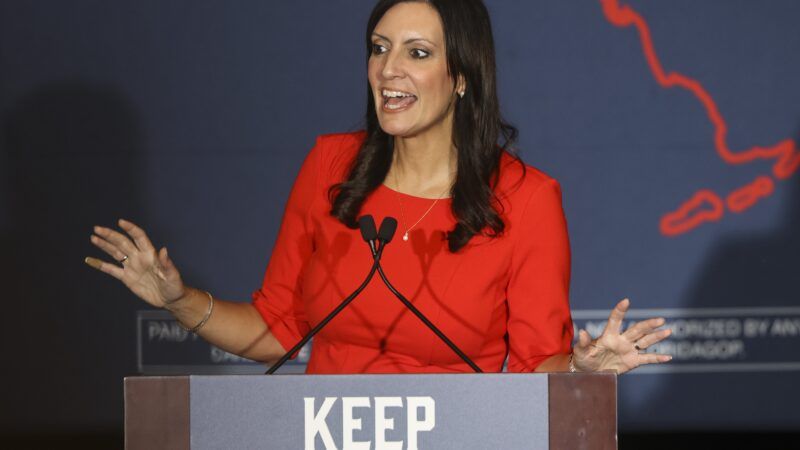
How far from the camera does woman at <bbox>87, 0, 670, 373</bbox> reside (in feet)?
6.15

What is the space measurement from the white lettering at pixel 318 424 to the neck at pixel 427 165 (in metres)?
0.80

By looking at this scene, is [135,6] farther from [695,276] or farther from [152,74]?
[695,276]

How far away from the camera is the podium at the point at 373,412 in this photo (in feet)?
4.12

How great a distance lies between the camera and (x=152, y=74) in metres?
3.28

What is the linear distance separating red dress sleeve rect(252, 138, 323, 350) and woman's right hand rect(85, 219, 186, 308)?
0.90 ft

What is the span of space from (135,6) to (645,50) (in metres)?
1.61

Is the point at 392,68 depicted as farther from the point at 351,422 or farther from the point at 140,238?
the point at 351,422

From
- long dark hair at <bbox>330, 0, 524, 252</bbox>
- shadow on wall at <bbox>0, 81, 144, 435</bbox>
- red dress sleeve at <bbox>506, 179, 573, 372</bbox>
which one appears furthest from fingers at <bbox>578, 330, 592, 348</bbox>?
shadow on wall at <bbox>0, 81, 144, 435</bbox>

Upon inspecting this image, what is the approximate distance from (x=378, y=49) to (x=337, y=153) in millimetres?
246

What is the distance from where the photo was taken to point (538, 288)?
1861 mm

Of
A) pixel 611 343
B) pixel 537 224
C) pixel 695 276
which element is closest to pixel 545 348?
pixel 537 224

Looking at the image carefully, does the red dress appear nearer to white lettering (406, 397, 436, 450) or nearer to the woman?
the woman

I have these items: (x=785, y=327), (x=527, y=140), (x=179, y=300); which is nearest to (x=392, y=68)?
(x=179, y=300)

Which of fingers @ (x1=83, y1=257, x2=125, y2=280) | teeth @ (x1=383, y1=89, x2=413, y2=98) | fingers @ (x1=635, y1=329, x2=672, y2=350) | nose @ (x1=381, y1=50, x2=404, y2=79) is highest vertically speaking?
nose @ (x1=381, y1=50, x2=404, y2=79)
